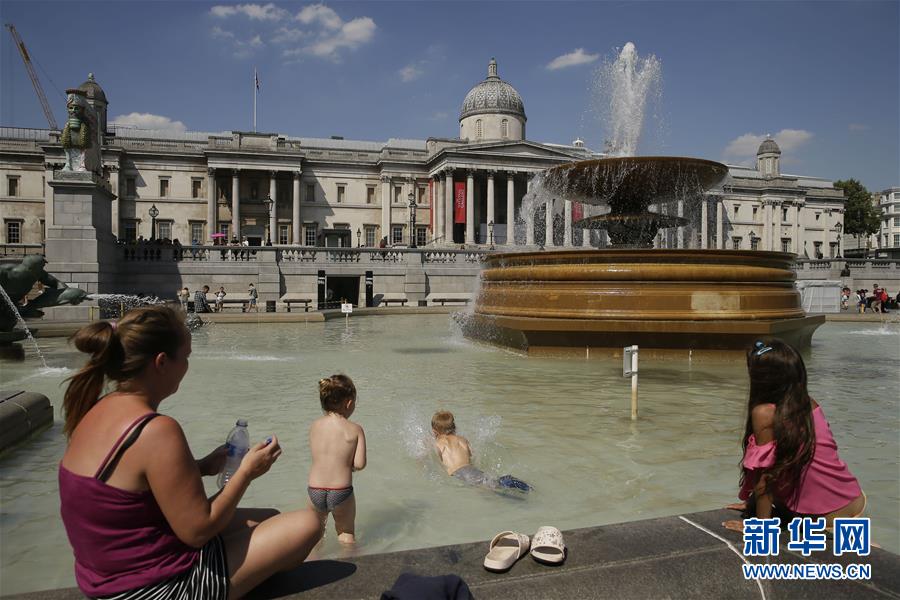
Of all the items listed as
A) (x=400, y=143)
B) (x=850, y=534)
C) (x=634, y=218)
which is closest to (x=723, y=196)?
(x=400, y=143)

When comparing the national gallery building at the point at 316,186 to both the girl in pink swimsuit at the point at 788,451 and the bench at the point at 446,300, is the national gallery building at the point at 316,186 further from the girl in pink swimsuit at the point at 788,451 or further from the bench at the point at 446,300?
the girl in pink swimsuit at the point at 788,451

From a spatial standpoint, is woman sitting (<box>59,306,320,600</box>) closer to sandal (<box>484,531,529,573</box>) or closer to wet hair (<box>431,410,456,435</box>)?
sandal (<box>484,531,529,573</box>)

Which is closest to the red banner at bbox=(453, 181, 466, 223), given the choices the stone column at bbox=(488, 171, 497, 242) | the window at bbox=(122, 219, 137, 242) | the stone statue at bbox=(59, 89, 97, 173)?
the stone column at bbox=(488, 171, 497, 242)

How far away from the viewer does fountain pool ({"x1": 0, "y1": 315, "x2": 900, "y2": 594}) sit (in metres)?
4.55

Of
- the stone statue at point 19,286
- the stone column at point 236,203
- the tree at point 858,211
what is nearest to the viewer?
the stone statue at point 19,286

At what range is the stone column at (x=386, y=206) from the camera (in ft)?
217

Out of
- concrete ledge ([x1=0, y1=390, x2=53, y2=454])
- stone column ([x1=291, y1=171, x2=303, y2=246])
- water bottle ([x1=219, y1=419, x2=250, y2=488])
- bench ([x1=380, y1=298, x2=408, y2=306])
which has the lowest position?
concrete ledge ([x1=0, y1=390, x2=53, y2=454])

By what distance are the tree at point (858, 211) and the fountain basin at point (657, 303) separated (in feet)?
319

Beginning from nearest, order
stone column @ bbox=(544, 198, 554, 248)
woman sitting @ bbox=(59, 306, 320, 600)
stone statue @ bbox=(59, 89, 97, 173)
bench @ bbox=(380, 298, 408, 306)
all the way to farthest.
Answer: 1. woman sitting @ bbox=(59, 306, 320, 600)
2. stone statue @ bbox=(59, 89, 97, 173)
3. bench @ bbox=(380, 298, 408, 306)
4. stone column @ bbox=(544, 198, 554, 248)

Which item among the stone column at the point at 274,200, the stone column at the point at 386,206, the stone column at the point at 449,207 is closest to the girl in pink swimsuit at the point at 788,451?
the stone column at the point at 449,207

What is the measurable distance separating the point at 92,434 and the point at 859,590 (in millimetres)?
3268

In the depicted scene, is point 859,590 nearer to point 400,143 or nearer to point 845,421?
point 845,421

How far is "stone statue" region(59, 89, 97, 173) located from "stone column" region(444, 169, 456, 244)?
130 feet

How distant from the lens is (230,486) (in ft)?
7.99
